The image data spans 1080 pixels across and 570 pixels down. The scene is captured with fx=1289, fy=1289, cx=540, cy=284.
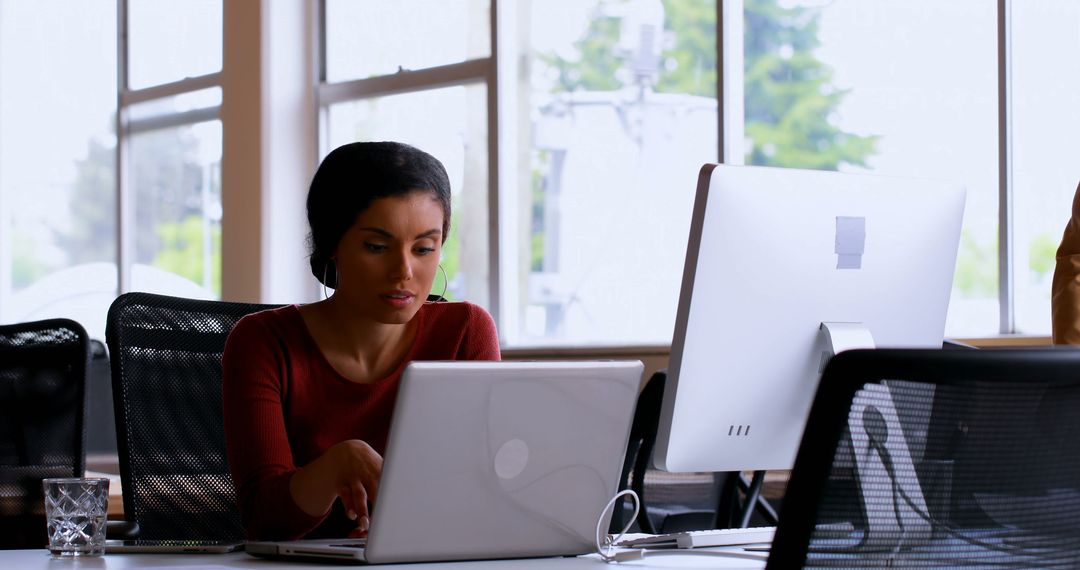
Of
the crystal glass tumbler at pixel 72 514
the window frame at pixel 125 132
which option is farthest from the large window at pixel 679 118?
the crystal glass tumbler at pixel 72 514

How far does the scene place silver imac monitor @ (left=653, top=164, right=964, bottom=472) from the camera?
142 cm

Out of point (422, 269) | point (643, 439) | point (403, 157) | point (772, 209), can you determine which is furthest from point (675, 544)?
point (643, 439)

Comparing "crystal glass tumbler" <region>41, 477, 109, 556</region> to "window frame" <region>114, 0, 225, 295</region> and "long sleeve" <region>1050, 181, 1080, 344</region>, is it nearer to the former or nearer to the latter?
"long sleeve" <region>1050, 181, 1080, 344</region>

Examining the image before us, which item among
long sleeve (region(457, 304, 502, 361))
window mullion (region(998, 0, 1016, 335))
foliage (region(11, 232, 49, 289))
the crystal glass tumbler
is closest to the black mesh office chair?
long sleeve (region(457, 304, 502, 361))

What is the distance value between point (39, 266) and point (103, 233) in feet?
1.62

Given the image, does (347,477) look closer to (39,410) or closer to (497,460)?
(497,460)

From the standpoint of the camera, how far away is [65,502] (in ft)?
4.68

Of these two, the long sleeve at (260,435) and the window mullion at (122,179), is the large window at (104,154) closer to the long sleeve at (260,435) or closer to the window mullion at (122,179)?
the window mullion at (122,179)

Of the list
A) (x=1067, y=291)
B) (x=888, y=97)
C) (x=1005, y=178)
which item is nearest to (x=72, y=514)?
(x=1067, y=291)

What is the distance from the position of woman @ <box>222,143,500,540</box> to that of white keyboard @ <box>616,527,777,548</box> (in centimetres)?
38

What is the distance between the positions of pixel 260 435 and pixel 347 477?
296mm

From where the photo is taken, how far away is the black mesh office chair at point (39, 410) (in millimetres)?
2381

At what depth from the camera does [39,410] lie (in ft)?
7.88

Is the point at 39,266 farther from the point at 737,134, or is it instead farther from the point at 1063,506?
the point at 1063,506
